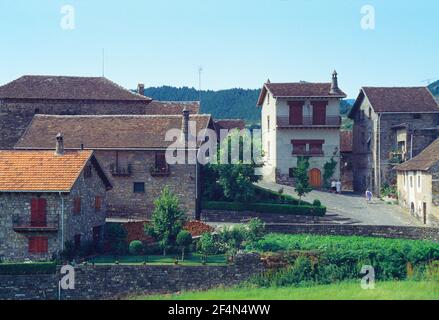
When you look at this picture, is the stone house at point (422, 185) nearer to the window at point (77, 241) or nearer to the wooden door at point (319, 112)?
the wooden door at point (319, 112)

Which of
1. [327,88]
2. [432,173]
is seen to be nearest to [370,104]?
[327,88]

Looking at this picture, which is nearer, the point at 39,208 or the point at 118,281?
the point at 118,281

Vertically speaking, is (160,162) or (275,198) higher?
(160,162)

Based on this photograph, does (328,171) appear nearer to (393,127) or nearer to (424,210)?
(393,127)

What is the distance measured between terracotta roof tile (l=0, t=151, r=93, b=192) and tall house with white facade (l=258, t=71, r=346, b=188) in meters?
23.1

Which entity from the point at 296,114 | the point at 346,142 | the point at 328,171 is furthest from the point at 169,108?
the point at 346,142

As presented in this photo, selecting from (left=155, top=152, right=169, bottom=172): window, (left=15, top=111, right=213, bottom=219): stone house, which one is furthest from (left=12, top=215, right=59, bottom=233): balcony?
(left=155, top=152, right=169, bottom=172): window

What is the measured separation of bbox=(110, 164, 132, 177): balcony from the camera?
47.5 m

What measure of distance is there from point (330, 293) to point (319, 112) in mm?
28937

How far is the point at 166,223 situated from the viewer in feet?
133

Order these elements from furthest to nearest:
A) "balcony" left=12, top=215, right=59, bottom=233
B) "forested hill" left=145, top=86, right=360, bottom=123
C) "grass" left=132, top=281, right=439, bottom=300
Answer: "forested hill" left=145, top=86, right=360, bottom=123 < "balcony" left=12, top=215, right=59, bottom=233 < "grass" left=132, top=281, right=439, bottom=300

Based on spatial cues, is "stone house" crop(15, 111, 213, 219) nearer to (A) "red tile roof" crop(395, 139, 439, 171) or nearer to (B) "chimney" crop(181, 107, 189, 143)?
(B) "chimney" crop(181, 107, 189, 143)
